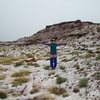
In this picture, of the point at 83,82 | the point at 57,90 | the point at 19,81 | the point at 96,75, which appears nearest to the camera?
the point at 57,90

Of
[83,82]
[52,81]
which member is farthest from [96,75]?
[52,81]

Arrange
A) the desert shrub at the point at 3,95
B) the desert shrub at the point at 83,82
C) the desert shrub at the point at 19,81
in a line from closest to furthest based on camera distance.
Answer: the desert shrub at the point at 3,95
the desert shrub at the point at 83,82
the desert shrub at the point at 19,81

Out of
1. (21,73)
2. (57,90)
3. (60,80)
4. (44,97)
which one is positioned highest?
(21,73)

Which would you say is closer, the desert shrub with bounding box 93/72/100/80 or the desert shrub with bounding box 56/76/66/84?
the desert shrub with bounding box 93/72/100/80

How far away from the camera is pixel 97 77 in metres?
22.2

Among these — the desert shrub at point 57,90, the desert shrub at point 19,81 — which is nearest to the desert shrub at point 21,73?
the desert shrub at point 19,81

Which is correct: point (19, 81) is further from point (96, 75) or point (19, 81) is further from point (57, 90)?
point (96, 75)

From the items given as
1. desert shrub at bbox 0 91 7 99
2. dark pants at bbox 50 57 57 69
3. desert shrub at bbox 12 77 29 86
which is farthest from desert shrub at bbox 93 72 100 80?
desert shrub at bbox 0 91 7 99

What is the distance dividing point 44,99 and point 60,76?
17.5 ft

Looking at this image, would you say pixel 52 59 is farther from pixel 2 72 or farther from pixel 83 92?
pixel 83 92

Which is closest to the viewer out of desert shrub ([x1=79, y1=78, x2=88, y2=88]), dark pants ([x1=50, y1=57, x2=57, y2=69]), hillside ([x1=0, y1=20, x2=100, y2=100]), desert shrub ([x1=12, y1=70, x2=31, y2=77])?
hillside ([x1=0, y1=20, x2=100, y2=100])

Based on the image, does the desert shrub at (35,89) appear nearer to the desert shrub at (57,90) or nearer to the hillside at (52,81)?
the hillside at (52,81)

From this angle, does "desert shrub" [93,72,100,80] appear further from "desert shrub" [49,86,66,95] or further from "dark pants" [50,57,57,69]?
"dark pants" [50,57,57,69]

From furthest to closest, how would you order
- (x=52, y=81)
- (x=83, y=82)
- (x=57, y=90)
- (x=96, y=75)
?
(x=52, y=81)
(x=96, y=75)
(x=83, y=82)
(x=57, y=90)
